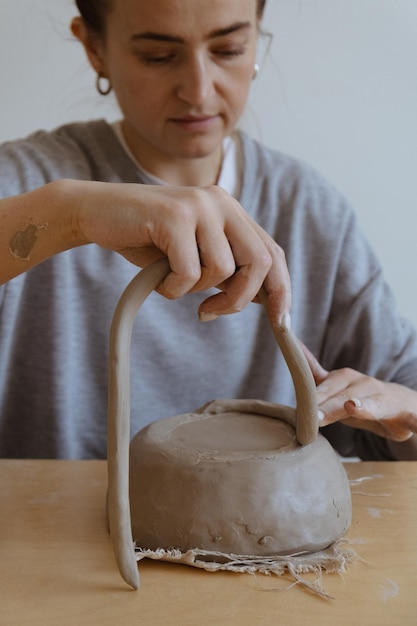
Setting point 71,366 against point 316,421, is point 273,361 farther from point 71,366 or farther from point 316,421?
point 316,421

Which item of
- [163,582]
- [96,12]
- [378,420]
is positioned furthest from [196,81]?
[163,582]

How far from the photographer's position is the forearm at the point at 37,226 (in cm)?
65

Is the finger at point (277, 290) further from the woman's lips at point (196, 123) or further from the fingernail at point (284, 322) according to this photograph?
the woman's lips at point (196, 123)

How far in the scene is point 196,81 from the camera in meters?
0.88

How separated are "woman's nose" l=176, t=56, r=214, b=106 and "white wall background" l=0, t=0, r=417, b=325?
59 cm

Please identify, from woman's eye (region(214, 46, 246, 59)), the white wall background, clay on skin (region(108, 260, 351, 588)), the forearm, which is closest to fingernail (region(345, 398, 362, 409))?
clay on skin (region(108, 260, 351, 588))

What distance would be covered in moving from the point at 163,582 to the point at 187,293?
1.06 feet

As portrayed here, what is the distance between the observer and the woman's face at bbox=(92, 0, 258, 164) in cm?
85

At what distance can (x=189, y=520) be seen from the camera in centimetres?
63

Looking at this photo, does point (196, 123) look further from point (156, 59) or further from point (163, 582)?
point (163, 582)

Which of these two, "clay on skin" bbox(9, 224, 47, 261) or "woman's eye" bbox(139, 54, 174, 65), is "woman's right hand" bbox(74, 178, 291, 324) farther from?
"woman's eye" bbox(139, 54, 174, 65)

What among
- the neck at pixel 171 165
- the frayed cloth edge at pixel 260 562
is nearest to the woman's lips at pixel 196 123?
the neck at pixel 171 165

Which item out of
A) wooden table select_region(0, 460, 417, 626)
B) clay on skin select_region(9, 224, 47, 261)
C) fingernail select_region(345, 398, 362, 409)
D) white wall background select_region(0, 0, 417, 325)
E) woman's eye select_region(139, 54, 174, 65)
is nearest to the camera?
wooden table select_region(0, 460, 417, 626)

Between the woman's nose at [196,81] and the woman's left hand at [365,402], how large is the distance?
0.33 meters
